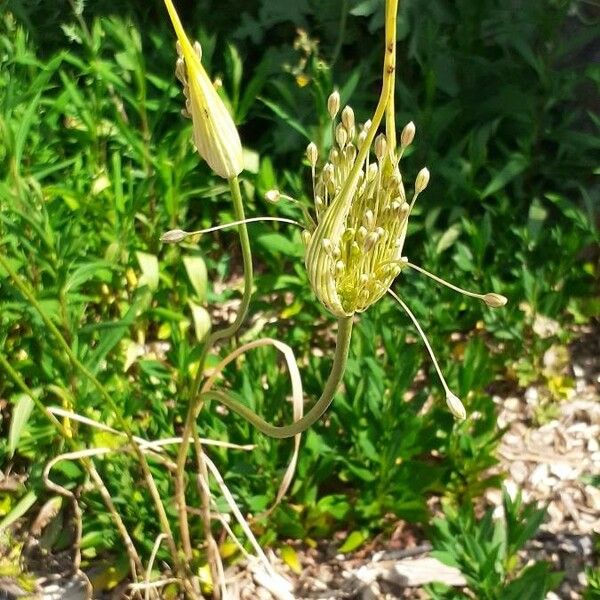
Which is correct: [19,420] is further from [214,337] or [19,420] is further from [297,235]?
[297,235]

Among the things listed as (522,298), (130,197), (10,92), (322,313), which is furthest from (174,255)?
(522,298)

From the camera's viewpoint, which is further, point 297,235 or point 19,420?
point 297,235

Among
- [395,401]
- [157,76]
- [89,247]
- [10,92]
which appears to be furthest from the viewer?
[157,76]

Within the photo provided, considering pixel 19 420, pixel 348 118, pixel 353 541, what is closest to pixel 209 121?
pixel 348 118

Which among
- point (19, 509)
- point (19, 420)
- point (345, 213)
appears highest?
point (345, 213)

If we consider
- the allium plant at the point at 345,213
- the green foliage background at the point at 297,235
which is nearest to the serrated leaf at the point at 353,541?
the green foliage background at the point at 297,235

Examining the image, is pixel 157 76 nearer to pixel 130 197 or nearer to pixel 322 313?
pixel 130 197
